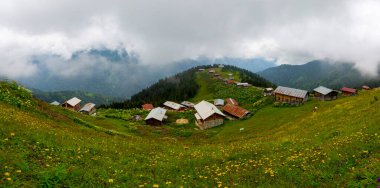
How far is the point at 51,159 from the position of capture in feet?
51.0

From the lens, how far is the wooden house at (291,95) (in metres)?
108

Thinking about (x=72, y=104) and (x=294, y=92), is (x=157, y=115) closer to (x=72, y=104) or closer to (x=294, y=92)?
(x=294, y=92)

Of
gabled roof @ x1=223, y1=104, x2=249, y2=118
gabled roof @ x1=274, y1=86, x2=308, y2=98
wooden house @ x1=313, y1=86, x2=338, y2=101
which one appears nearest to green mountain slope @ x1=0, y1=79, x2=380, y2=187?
gabled roof @ x1=223, y1=104, x2=249, y2=118

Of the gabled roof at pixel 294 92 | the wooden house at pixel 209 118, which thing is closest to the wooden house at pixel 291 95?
the gabled roof at pixel 294 92

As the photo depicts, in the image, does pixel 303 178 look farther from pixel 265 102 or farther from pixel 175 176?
pixel 265 102

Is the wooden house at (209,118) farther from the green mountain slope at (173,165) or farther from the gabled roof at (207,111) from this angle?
the green mountain slope at (173,165)

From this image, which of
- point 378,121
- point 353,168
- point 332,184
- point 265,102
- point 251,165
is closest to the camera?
point 332,184

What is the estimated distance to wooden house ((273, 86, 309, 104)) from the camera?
4269 inches

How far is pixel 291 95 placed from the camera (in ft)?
364

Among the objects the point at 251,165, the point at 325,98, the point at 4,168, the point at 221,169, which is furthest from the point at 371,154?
the point at 325,98

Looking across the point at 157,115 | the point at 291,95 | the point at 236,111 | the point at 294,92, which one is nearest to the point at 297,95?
the point at 291,95

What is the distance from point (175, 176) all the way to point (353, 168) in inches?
335

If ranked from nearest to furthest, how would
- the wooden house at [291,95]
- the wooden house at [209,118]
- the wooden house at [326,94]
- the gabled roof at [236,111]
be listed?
the wooden house at [209,118] < the gabled roof at [236,111] < the wooden house at [291,95] < the wooden house at [326,94]

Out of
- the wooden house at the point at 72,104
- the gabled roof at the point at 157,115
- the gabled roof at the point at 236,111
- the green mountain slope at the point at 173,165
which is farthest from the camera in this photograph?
the wooden house at the point at 72,104
